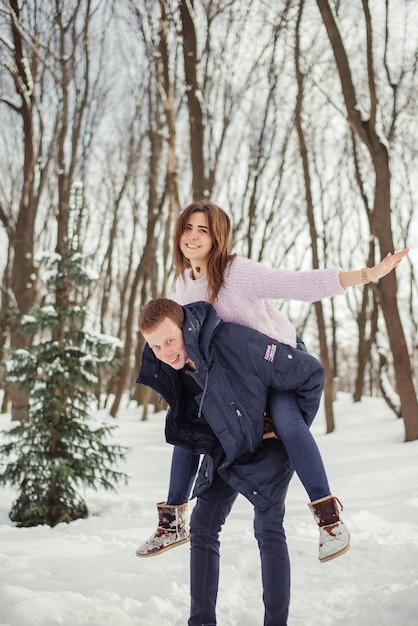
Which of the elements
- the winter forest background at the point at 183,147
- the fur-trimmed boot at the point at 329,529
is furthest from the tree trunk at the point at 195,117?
the fur-trimmed boot at the point at 329,529

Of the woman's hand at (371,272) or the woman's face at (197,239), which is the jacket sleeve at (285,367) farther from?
the woman's face at (197,239)

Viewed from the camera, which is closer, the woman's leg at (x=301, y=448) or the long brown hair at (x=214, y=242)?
the woman's leg at (x=301, y=448)

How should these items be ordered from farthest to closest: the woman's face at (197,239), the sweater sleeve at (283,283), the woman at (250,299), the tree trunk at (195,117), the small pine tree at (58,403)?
1. the tree trunk at (195,117)
2. the small pine tree at (58,403)
3. the woman's face at (197,239)
4. the sweater sleeve at (283,283)
5. the woman at (250,299)

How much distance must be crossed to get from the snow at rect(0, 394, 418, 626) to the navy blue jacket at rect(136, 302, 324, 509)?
1.00 meters

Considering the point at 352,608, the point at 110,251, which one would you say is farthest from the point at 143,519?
the point at 110,251

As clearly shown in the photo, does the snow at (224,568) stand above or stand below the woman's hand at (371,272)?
below

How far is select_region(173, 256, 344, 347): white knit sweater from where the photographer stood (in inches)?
94.9

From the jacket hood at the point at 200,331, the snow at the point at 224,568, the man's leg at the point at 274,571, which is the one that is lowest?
the snow at the point at 224,568

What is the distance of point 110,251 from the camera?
1773cm

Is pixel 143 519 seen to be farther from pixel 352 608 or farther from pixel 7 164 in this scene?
pixel 7 164

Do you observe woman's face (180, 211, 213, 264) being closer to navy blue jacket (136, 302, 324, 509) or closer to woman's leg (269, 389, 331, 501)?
navy blue jacket (136, 302, 324, 509)

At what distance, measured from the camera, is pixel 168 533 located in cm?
255

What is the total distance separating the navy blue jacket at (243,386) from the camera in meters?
2.37

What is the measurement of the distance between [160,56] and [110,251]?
31.2 feet
